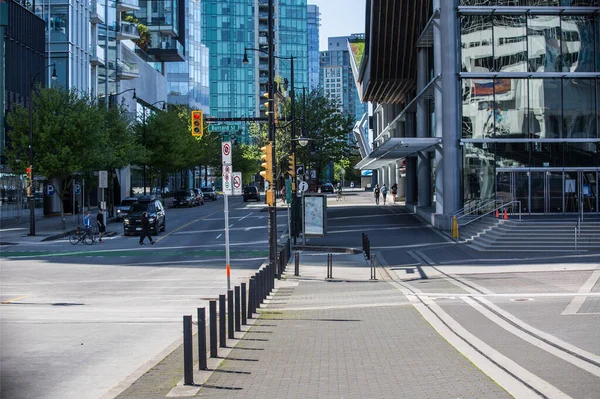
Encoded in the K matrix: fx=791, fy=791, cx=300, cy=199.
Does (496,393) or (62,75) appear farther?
(62,75)

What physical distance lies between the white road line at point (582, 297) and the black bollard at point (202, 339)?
8837 mm

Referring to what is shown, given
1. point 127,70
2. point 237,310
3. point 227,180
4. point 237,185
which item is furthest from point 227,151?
point 127,70

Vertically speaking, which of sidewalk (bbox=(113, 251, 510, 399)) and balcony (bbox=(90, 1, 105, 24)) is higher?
balcony (bbox=(90, 1, 105, 24))

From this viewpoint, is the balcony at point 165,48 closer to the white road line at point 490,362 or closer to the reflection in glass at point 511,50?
the reflection in glass at point 511,50

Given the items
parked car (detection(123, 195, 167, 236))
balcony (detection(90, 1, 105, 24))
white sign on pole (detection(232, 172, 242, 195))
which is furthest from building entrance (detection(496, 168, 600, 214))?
balcony (detection(90, 1, 105, 24))

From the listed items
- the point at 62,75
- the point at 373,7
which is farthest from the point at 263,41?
the point at 373,7

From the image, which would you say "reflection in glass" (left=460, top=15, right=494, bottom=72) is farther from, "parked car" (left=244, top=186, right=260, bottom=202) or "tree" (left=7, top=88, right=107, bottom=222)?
"parked car" (left=244, top=186, right=260, bottom=202)

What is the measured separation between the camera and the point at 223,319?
12.8 meters

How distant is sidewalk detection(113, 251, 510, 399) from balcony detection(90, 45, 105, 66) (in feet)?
190

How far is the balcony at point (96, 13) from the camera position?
235ft

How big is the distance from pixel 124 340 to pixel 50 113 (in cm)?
3845

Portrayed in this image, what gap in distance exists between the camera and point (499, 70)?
1688 inches

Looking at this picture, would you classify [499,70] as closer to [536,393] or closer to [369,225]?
[369,225]

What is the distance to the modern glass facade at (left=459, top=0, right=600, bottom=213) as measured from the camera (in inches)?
1682
